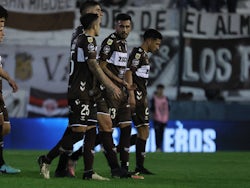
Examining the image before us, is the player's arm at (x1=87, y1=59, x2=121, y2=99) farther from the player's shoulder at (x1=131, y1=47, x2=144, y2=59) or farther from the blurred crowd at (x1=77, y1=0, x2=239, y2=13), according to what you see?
the blurred crowd at (x1=77, y1=0, x2=239, y2=13)

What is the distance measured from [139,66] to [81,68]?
2000 millimetres

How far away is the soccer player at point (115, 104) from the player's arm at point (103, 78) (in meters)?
1.11

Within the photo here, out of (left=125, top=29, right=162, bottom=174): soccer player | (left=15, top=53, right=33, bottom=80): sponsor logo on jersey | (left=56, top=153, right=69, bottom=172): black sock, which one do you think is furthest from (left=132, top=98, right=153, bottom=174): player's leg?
(left=15, top=53, right=33, bottom=80): sponsor logo on jersey

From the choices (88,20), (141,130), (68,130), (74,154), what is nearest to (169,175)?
(141,130)

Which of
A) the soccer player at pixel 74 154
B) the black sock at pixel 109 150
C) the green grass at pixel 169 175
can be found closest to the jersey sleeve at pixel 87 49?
the soccer player at pixel 74 154

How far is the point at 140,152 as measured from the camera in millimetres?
12984

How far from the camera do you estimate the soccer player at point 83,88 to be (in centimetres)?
1088

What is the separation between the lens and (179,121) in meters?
23.6

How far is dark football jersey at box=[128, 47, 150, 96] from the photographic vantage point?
42.0 feet

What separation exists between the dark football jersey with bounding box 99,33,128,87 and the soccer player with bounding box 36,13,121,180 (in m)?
0.98

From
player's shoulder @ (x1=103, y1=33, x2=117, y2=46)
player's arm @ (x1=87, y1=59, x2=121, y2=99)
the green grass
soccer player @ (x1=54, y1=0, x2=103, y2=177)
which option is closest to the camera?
the green grass

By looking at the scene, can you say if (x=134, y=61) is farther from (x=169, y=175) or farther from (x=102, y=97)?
(x=169, y=175)

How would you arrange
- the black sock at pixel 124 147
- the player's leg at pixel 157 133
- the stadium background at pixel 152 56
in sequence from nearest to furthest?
the black sock at pixel 124 147 < the player's leg at pixel 157 133 < the stadium background at pixel 152 56

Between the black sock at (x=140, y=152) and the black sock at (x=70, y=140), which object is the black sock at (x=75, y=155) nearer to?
the black sock at (x=70, y=140)
